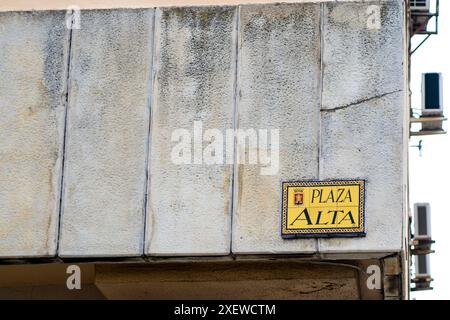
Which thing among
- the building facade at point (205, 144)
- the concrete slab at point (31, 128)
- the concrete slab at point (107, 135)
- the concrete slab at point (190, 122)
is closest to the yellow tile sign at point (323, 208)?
the building facade at point (205, 144)

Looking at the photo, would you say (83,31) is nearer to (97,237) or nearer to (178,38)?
(178,38)

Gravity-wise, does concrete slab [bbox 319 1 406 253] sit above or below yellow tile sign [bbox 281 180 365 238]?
above

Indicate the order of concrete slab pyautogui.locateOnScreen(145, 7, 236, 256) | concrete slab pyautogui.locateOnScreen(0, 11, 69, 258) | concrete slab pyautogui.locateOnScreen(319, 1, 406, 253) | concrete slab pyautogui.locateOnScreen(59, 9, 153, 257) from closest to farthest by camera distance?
1. concrete slab pyautogui.locateOnScreen(319, 1, 406, 253)
2. concrete slab pyautogui.locateOnScreen(145, 7, 236, 256)
3. concrete slab pyautogui.locateOnScreen(59, 9, 153, 257)
4. concrete slab pyautogui.locateOnScreen(0, 11, 69, 258)

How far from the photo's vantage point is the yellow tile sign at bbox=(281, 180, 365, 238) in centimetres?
1369

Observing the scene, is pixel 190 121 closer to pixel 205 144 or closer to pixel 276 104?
pixel 205 144

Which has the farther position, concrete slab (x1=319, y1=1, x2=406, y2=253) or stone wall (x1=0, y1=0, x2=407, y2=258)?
stone wall (x1=0, y1=0, x2=407, y2=258)

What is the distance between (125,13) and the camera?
1486 cm

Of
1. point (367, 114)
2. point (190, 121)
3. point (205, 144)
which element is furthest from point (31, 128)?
point (367, 114)

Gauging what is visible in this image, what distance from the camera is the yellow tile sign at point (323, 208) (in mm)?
13688

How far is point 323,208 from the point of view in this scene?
13.8 meters

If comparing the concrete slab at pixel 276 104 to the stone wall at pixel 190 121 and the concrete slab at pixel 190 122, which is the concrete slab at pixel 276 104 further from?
the concrete slab at pixel 190 122

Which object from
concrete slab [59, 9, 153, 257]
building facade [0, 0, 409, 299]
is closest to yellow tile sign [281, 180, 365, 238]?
building facade [0, 0, 409, 299]

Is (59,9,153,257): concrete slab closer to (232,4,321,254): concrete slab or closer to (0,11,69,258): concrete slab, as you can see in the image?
(0,11,69,258): concrete slab
